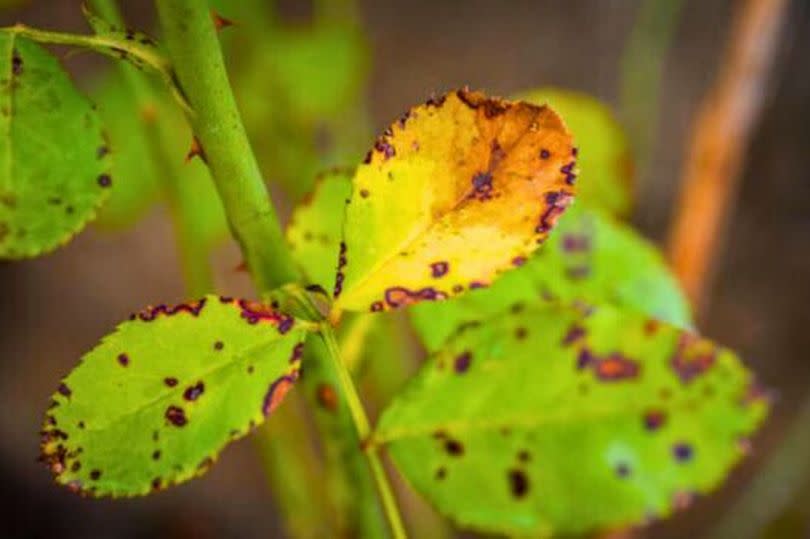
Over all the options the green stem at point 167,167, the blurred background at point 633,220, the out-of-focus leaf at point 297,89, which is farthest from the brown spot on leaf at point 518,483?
the blurred background at point 633,220

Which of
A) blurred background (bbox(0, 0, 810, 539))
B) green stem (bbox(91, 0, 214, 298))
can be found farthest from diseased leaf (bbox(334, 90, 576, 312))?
blurred background (bbox(0, 0, 810, 539))

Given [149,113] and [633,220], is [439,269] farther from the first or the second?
[633,220]

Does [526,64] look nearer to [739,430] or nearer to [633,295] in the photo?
[633,295]

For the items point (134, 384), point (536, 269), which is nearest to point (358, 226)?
point (134, 384)

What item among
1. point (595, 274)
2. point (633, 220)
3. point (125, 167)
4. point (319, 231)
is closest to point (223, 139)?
point (319, 231)

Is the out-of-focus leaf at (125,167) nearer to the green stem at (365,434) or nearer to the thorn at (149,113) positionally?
the thorn at (149,113)

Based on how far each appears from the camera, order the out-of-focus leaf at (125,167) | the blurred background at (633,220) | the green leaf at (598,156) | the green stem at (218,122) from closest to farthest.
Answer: the green stem at (218,122), the green leaf at (598,156), the out-of-focus leaf at (125,167), the blurred background at (633,220)
